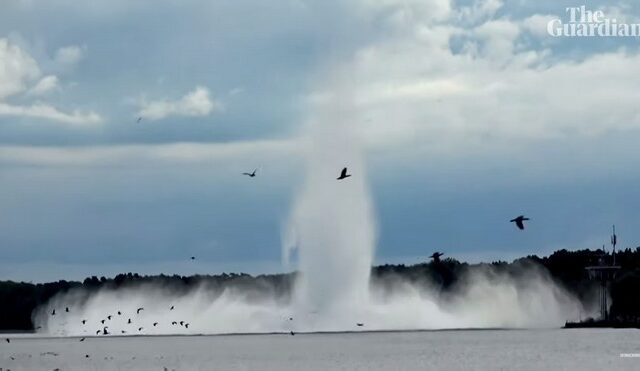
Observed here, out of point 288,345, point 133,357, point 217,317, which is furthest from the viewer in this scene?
point 217,317

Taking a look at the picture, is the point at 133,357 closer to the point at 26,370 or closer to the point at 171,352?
the point at 171,352

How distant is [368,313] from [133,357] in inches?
1881

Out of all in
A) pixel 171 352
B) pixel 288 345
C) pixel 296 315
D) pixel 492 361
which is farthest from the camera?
pixel 296 315

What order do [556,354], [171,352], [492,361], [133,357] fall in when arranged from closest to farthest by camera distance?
[492,361]
[556,354]
[133,357]
[171,352]

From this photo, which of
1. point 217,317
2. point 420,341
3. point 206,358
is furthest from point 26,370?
point 217,317

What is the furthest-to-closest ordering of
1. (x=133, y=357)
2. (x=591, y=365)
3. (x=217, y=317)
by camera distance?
(x=217, y=317), (x=133, y=357), (x=591, y=365)

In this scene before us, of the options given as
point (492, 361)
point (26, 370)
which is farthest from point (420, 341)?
point (26, 370)

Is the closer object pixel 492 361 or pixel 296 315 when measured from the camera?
pixel 492 361

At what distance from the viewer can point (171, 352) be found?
148 m

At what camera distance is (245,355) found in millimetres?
134500

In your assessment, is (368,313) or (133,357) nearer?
(133,357)

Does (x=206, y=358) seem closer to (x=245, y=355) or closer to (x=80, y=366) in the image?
(x=245, y=355)

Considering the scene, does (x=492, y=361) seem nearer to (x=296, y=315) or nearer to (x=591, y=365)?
(x=591, y=365)

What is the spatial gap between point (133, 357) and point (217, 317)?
61.4 metres
